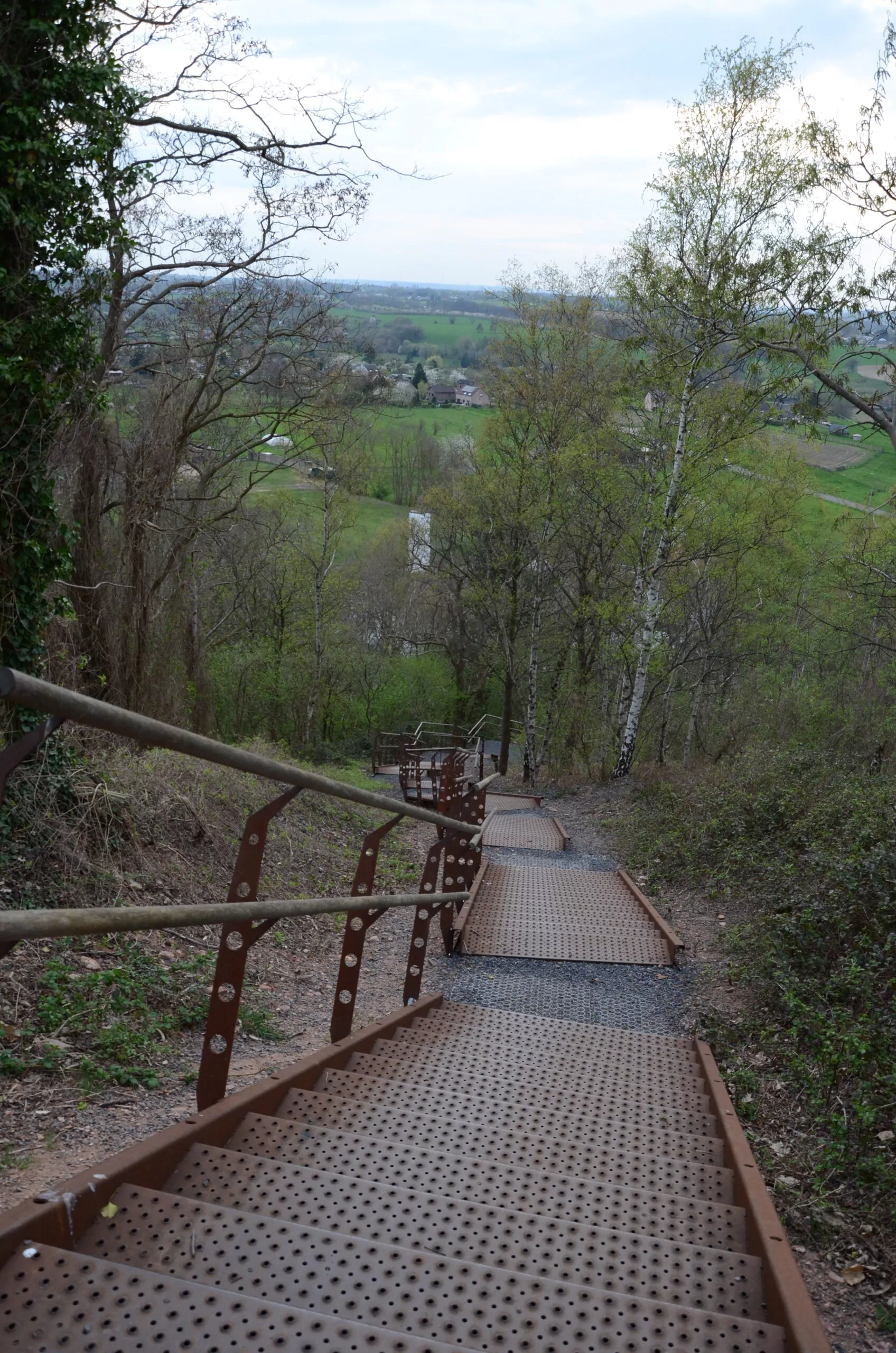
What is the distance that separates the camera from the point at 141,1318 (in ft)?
5.52

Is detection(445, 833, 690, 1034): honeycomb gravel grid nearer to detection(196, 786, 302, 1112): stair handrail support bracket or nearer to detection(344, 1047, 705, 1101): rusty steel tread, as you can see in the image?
detection(344, 1047, 705, 1101): rusty steel tread

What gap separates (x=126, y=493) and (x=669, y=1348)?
12443mm

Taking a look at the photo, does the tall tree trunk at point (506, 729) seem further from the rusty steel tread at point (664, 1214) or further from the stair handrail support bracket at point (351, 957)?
the rusty steel tread at point (664, 1214)

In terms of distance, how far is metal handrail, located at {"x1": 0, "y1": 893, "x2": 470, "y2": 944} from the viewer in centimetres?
159

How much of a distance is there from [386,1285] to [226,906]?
90 centimetres

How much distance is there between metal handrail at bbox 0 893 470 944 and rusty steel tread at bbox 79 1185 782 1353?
0.59 m

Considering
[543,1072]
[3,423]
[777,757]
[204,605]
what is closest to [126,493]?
[3,423]

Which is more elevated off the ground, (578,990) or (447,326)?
(447,326)

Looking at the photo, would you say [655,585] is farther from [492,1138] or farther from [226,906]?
[226,906]

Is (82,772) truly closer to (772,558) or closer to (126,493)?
(126,493)

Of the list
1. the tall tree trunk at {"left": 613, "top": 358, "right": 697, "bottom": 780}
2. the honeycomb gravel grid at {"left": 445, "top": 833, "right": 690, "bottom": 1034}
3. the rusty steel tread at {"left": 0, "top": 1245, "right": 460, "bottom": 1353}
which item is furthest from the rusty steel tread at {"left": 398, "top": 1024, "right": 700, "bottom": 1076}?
the tall tree trunk at {"left": 613, "top": 358, "right": 697, "bottom": 780}

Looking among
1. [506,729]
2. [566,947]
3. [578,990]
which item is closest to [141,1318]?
[578,990]

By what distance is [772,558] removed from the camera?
3089 cm

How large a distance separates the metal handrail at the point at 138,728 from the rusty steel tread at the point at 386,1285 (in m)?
0.96
